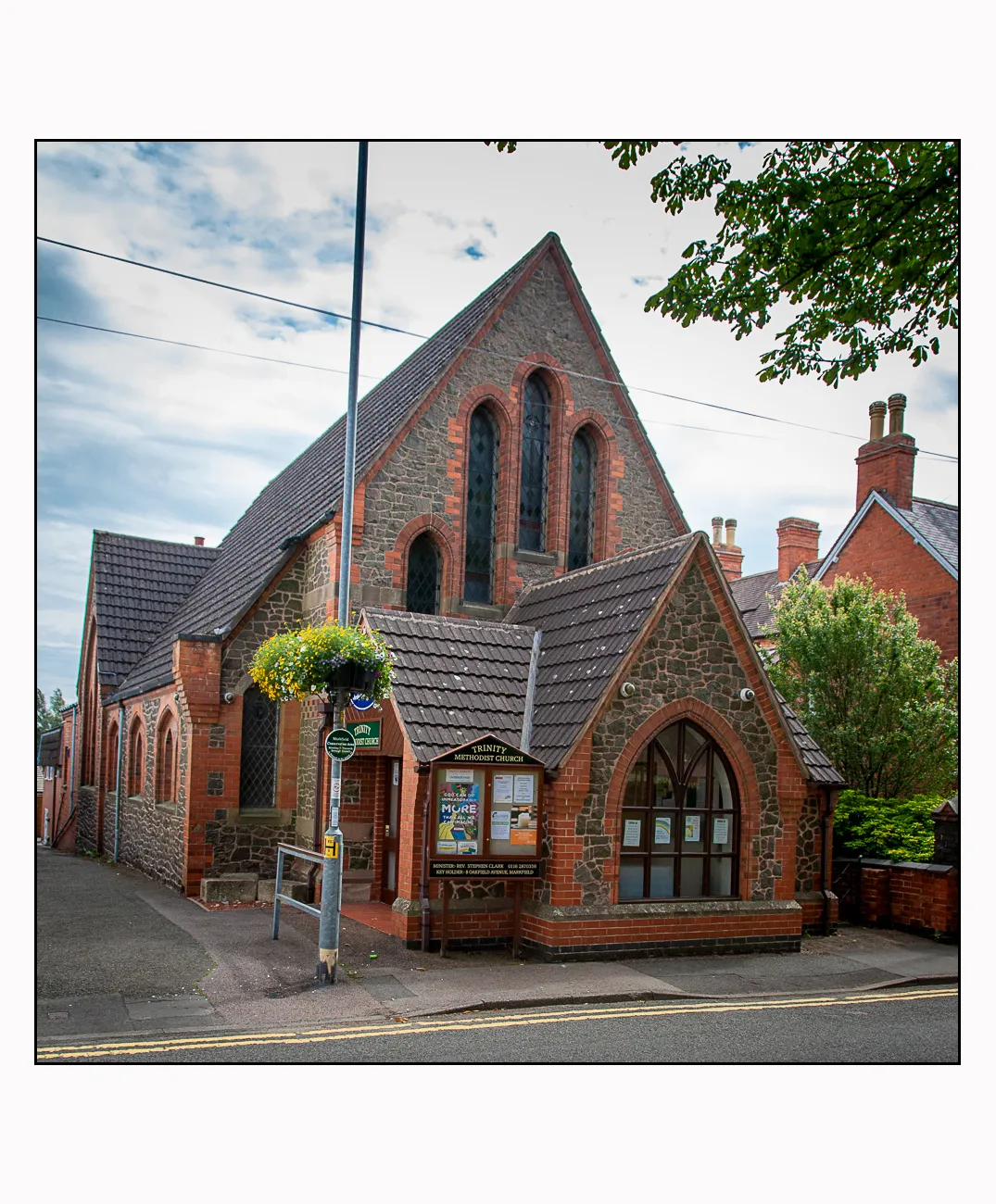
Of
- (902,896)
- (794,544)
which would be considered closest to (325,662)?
(902,896)

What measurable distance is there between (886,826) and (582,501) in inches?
317

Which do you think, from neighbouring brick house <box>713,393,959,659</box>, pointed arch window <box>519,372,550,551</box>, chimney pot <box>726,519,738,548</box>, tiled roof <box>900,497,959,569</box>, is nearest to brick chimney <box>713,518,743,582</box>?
chimney pot <box>726,519,738,548</box>

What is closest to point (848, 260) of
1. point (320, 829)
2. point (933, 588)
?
point (320, 829)

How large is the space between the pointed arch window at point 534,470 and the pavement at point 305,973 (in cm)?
827

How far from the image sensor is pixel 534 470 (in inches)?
803

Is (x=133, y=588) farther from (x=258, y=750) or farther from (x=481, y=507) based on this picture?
(x=481, y=507)

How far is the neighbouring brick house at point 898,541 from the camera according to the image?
22.1m

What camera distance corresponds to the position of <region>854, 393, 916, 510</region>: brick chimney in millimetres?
24141

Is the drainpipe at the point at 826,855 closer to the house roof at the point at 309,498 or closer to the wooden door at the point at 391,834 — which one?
the wooden door at the point at 391,834

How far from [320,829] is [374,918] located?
2490 mm

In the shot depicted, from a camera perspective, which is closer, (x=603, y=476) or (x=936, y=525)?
(x=603, y=476)

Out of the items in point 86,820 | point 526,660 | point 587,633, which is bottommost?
point 86,820

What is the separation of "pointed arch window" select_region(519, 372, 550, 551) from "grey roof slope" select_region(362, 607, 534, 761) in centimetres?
445

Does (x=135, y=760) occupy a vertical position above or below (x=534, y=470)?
below
